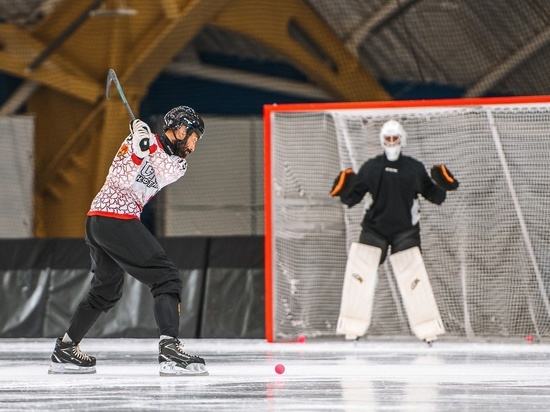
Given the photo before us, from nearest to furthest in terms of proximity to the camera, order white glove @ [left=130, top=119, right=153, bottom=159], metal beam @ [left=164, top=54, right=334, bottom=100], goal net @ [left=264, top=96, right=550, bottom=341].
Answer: white glove @ [left=130, top=119, right=153, bottom=159]
goal net @ [left=264, top=96, right=550, bottom=341]
metal beam @ [left=164, top=54, right=334, bottom=100]

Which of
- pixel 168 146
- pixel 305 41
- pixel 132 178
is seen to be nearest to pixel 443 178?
pixel 168 146

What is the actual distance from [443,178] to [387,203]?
0.49m

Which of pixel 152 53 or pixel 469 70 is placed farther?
pixel 469 70

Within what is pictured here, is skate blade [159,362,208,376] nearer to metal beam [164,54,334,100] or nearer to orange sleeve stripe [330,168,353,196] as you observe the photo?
orange sleeve stripe [330,168,353,196]

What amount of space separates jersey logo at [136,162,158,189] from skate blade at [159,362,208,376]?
37.5 inches

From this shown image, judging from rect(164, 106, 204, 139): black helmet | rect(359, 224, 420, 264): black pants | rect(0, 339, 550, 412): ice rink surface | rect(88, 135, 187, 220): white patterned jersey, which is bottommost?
rect(0, 339, 550, 412): ice rink surface

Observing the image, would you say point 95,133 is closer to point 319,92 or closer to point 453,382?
point 319,92

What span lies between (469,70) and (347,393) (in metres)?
14.3

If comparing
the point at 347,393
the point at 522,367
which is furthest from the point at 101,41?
the point at 347,393

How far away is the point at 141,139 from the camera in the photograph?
19.4ft

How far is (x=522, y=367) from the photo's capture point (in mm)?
6547

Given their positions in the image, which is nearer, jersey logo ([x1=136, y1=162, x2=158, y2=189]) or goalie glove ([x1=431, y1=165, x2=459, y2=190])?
jersey logo ([x1=136, y1=162, x2=158, y2=189])

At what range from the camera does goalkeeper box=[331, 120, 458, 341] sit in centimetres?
880

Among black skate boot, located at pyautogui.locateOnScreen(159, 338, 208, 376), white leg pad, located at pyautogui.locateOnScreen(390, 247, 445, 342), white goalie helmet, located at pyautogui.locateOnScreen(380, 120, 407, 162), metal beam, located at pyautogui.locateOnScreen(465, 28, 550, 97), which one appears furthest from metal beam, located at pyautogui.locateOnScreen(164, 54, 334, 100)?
black skate boot, located at pyautogui.locateOnScreen(159, 338, 208, 376)
